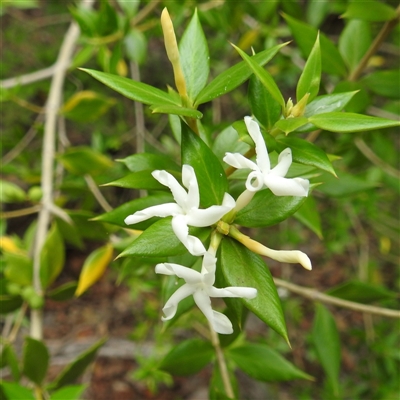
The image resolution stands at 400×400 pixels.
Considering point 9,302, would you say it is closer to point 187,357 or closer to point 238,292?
point 187,357

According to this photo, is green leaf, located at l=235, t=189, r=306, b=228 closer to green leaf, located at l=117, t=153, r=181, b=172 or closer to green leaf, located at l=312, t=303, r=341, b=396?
green leaf, located at l=117, t=153, r=181, b=172

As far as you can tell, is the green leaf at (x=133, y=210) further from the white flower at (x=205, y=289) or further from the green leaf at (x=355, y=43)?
the green leaf at (x=355, y=43)

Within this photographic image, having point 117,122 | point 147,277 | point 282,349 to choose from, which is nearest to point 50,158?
point 147,277

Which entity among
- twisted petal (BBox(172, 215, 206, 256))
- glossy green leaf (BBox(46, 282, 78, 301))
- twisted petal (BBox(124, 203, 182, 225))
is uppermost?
twisted petal (BBox(124, 203, 182, 225))

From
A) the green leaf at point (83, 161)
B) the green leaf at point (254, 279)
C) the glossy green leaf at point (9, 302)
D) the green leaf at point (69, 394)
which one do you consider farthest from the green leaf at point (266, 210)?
the green leaf at point (83, 161)

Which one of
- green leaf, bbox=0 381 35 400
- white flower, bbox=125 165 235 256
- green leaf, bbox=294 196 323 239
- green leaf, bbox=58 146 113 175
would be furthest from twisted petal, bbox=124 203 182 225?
green leaf, bbox=58 146 113 175

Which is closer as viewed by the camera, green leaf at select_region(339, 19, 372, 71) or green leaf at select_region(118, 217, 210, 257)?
green leaf at select_region(118, 217, 210, 257)

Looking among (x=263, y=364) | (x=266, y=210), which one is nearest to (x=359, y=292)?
(x=263, y=364)
